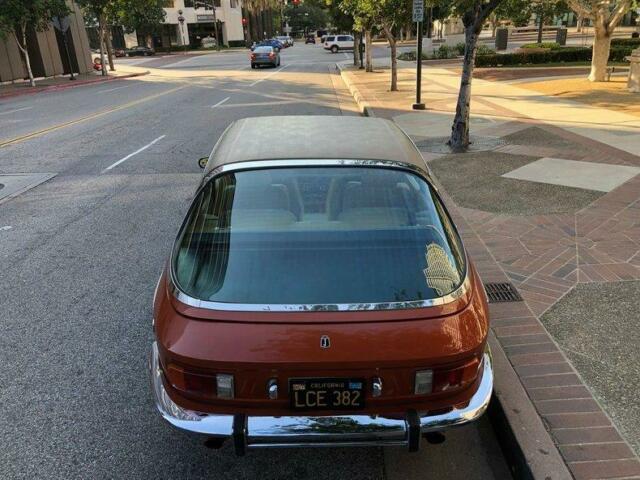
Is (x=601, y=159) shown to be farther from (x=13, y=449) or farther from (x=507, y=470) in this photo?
(x=13, y=449)

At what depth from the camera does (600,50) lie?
17.5 m

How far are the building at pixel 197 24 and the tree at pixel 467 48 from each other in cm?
7073

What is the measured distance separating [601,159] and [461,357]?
24.8 feet

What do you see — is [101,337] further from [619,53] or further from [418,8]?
[619,53]

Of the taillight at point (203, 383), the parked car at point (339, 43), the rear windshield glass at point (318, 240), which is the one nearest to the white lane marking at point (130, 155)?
the rear windshield glass at point (318, 240)

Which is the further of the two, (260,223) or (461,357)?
(260,223)

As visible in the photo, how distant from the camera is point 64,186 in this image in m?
8.83

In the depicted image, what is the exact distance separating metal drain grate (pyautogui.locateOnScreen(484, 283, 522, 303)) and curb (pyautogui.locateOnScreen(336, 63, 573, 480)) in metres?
0.88

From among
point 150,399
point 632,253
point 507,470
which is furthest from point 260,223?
point 632,253

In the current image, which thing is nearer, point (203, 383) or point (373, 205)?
point (203, 383)

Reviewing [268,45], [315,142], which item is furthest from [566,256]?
[268,45]

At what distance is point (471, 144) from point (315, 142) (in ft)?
25.6

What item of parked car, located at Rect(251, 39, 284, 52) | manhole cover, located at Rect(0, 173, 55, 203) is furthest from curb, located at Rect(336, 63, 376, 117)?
parked car, located at Rect(251, 39, 284, 52)

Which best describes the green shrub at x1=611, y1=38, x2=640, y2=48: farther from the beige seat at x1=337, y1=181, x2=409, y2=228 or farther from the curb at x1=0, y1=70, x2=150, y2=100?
the curb at x1=0, y1=70, x2=150, y2=100
